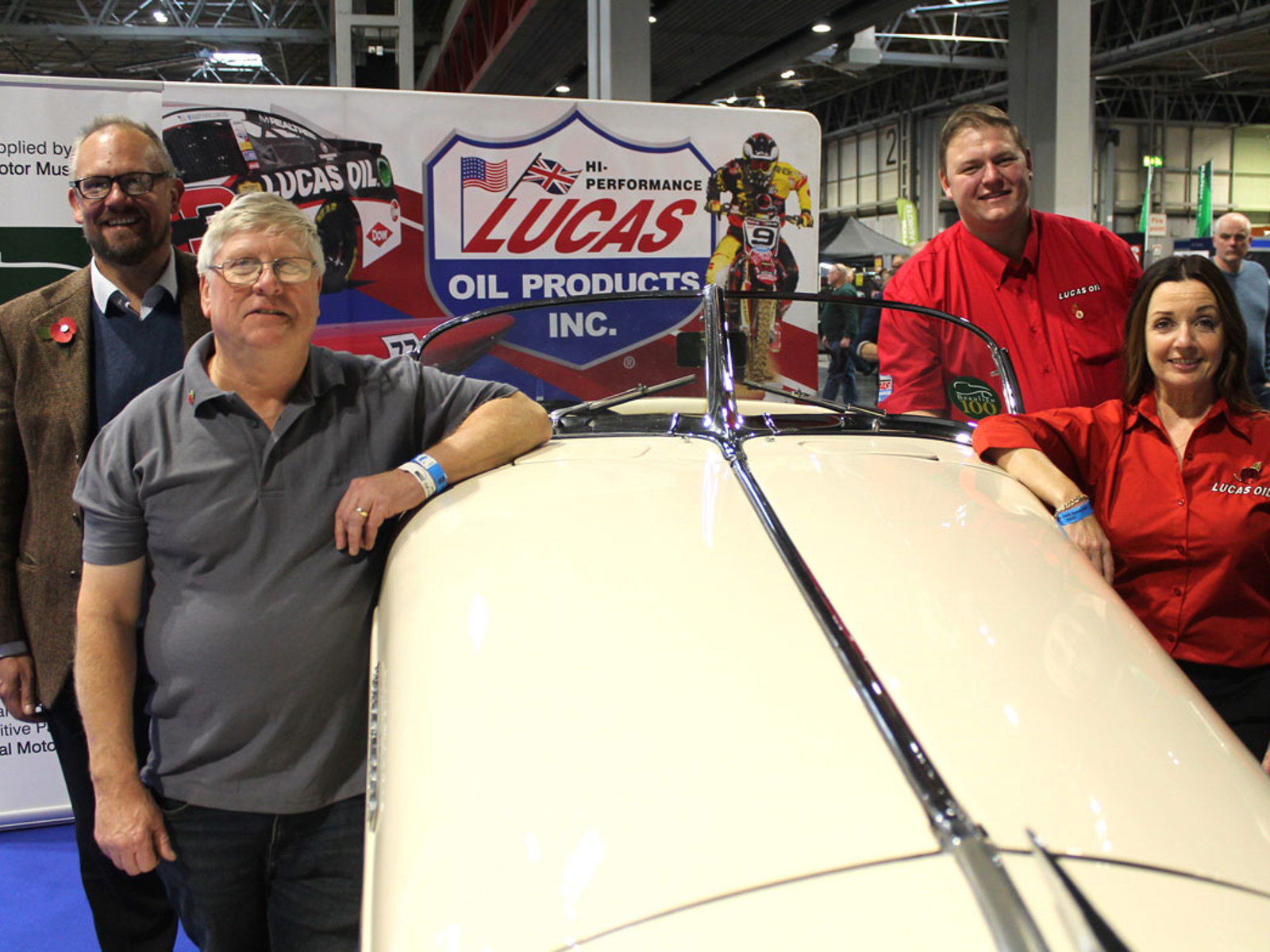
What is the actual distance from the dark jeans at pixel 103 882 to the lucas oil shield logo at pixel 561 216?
214 centimetres

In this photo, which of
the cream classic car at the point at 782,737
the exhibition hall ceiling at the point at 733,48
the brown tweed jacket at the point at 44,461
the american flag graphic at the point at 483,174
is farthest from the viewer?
the exhibition hall ceiling at the point at 733,48

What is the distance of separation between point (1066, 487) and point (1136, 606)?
318 mm

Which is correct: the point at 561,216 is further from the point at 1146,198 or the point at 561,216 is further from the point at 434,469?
the point at 1146,198

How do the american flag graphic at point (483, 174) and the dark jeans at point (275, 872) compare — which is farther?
the american flag graphic at point (483, 174)

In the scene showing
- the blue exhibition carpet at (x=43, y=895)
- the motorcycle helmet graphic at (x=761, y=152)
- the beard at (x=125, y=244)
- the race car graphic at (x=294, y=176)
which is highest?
the motorcycle helmet graphic at (x=761, y=152)

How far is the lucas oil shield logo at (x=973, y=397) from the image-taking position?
2.71 meters

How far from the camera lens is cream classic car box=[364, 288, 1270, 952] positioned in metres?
1.09

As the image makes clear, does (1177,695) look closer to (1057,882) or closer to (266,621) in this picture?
(1057,882)

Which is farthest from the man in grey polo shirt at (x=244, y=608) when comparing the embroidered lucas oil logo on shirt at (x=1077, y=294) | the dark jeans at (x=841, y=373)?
the dark jeans at (x=841, y=373)

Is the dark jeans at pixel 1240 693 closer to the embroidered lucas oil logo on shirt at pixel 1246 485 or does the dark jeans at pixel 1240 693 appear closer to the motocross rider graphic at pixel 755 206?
the embroidered lucas oil logo on shirt at pixel 1246 485

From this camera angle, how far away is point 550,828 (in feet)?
3.98

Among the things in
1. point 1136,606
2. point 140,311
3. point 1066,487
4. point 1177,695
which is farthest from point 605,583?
point 140,311

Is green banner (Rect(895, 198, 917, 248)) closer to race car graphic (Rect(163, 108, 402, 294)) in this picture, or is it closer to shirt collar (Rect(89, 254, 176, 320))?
race car graphic (Rect(163, 108, 402, 294))

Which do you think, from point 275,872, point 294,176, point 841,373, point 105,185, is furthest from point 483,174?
point 841,373
